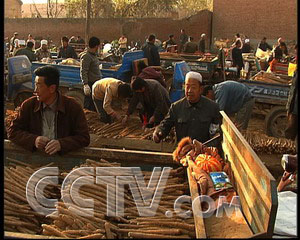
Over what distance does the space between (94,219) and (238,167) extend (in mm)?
1373

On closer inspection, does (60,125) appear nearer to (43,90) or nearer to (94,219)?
(43,90)

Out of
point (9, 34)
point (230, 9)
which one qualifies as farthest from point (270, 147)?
point (9, 34)

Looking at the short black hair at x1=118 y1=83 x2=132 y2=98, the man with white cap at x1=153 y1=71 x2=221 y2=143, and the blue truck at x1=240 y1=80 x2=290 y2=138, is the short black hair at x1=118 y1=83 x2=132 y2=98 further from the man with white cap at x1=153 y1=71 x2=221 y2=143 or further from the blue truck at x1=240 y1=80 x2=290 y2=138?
the blue truck at x1=240 y1=80 x2=290 y2=138

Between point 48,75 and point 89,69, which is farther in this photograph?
point 89,69

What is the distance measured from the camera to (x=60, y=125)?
15.6ft

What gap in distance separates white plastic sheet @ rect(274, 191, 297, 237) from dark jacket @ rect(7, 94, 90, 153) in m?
2.26

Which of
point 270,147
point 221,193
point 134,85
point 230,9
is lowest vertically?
point 270,147

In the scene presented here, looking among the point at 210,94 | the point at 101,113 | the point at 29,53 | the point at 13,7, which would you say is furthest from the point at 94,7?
the point at 210,94

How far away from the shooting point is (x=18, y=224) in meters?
3.54

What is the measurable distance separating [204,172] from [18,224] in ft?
5.70

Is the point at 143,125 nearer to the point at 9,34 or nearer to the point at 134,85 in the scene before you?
the point at 134,85

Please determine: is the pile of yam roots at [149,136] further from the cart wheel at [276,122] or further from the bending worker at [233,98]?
the cart wheel at [276,122]

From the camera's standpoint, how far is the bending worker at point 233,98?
732 centimetres

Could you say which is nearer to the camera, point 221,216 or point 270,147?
point 221,216
